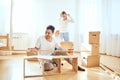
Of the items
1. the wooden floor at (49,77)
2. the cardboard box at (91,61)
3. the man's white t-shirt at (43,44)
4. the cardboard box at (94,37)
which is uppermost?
the cardboard box at (94,37)

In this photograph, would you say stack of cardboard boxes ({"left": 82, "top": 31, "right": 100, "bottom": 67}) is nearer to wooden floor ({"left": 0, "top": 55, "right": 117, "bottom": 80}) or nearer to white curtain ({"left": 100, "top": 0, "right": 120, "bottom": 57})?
wooden floor ({"left": 0, "top": 55, "right": 117, "bottom": 80})

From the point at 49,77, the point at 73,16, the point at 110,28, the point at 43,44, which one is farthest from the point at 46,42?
the point at 110,28

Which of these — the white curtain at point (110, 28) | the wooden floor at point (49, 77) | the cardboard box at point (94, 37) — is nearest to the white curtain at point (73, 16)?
the white curtain at point (110, 28)

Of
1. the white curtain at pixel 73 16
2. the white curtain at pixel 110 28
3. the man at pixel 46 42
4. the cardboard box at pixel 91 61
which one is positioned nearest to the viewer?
the man at pixel 46 42

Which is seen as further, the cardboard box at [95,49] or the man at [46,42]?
the cardboard box at [95,49]

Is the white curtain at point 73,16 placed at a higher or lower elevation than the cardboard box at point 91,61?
higher

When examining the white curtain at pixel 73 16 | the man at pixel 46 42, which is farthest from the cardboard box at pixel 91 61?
the white curtain at pixel 73 16

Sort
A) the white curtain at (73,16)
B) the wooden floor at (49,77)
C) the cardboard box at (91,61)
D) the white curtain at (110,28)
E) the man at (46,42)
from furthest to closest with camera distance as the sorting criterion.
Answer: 1. the white curtain at (73,16)
2. the white curtain at (110,28)
3. the cardboard box at (91,61)
4. the man at (46,42)
5. the wooden floor at (49,77)

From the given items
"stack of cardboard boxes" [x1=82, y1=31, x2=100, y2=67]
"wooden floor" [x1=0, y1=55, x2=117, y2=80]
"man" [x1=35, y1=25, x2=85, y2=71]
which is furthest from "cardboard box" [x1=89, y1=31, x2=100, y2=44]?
"man" [x1=35, y1=25, x2=85, y2=71]

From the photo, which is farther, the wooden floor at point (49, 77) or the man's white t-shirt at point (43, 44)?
the man's white t-shirt at point (43, 44)

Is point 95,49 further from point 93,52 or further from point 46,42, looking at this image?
point 46,42

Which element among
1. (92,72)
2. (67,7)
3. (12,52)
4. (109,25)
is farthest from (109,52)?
(12,52)

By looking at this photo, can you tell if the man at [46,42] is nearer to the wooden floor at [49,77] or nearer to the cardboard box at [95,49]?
the wooden floor at [49,77]

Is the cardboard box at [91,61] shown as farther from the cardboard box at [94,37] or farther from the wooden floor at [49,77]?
the cardboard box at [94,37]
